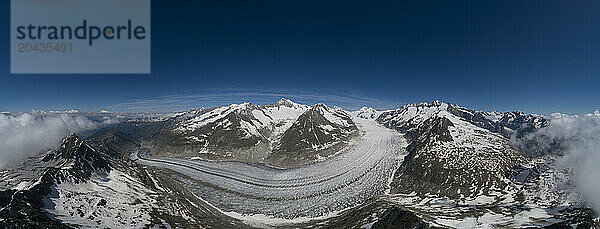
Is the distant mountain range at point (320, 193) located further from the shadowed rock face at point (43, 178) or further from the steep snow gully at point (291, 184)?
the steep snow gully at point (291, 184)

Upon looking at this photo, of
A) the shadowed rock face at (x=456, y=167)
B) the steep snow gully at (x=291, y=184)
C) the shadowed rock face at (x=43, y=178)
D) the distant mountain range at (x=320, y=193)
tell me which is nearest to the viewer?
the shadowed rock face at (x=43, y=178)

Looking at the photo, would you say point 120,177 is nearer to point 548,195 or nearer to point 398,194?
point 398,194

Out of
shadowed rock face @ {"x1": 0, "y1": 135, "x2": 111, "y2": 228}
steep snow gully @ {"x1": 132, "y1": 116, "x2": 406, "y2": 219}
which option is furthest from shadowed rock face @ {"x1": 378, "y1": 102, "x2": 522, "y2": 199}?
shadowed rock face @ {"x1": 0, "y1": 135, "x2": 111, "y2": 228}

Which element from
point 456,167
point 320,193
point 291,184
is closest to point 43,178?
point 291,184

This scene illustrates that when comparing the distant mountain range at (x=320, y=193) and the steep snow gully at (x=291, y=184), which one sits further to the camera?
the steep snow gully at (x=291, y=184)

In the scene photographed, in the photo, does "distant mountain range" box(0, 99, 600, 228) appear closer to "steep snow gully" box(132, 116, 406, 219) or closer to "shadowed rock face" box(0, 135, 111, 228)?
"shadowed rock face" box(0, 135, 111, 228)

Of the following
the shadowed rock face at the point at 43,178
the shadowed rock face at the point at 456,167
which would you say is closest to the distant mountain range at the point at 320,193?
the shadowed rock face at the point at 43,178

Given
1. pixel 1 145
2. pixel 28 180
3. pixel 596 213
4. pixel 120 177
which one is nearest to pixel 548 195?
pixel 596 213

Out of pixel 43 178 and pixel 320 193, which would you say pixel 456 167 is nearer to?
pixel 320 193
